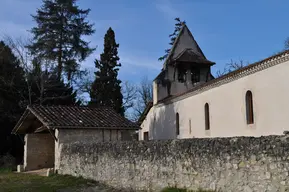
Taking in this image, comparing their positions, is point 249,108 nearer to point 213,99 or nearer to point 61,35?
point 213,99

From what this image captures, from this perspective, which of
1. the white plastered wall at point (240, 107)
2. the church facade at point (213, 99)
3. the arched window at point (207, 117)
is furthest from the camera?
the arched window at point (207, 117)

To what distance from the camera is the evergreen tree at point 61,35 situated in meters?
35.7

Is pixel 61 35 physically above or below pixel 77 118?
above

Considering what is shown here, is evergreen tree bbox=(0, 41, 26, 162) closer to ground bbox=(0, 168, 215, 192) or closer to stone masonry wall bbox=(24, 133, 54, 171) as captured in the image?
→ stone masonry wall bbox=(24, 133, 54, 171)

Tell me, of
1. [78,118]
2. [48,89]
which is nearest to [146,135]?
[48,89]

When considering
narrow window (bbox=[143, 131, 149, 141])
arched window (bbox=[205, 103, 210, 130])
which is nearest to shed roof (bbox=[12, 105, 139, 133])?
arched window (bbox=[205, 103, 210, 130])

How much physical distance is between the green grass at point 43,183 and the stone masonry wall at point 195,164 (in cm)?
72

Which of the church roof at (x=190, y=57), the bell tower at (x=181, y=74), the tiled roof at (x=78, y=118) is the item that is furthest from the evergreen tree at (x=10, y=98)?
the church roof at (x=190, y=57)

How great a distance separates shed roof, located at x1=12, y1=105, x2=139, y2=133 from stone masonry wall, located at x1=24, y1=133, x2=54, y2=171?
4.50 feet

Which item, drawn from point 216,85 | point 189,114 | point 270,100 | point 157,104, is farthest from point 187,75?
point 270,100

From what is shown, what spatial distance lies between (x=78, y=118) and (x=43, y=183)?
5172 millimetres

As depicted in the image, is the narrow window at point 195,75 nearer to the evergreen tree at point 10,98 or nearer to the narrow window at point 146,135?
the narrow window at point 146,135

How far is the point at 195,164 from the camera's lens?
10.0 m

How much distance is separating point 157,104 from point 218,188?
21.1 m
